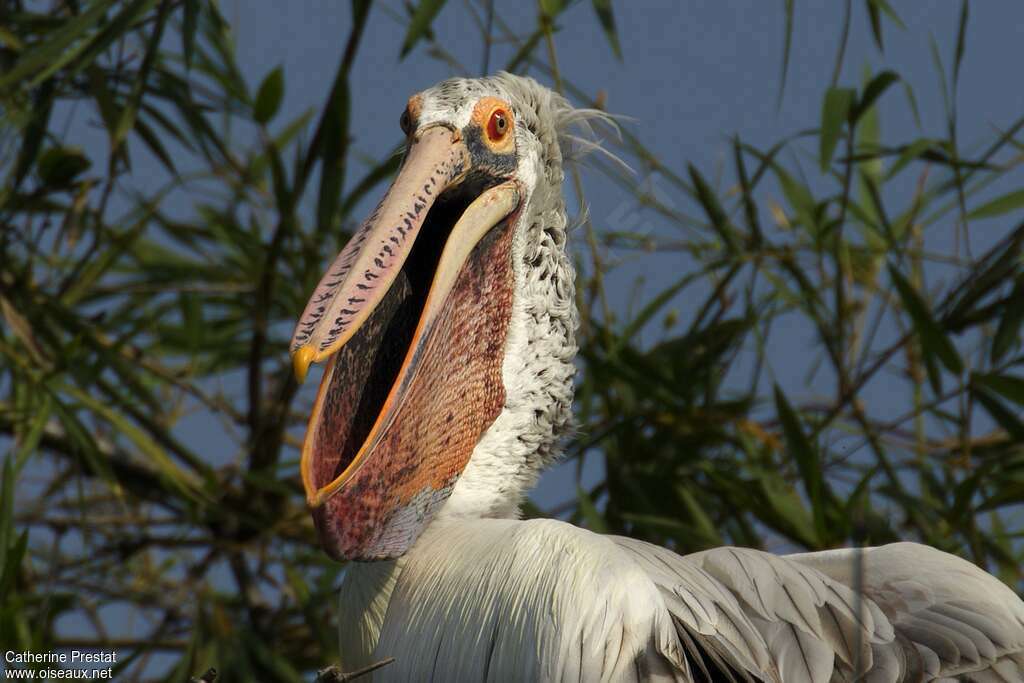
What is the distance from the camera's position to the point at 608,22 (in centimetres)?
356

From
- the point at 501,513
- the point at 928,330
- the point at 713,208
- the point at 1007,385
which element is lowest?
the point at 501,513

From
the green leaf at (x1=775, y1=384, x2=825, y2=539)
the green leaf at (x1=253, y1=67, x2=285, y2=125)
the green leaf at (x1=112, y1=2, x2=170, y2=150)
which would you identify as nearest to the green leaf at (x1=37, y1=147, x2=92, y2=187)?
the green leaf at (x1=112, y1=2, x2=170, y2=150)

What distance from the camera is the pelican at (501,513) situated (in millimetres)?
2457

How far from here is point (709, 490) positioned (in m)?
4.05

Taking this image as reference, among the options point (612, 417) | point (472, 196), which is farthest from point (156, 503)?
point (472, 196)

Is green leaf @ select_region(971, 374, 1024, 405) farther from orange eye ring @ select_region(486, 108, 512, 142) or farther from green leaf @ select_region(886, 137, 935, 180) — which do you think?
orange eye ring @ select_region(486, 108, 512, 142)

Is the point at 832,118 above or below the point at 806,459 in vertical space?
above

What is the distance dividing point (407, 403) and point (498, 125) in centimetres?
57

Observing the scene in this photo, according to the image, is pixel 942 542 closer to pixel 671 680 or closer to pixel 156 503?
pixel 671 680

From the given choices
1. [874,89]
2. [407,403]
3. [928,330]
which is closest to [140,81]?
[407,403]

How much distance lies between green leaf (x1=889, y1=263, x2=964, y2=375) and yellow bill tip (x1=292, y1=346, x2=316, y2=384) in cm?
146

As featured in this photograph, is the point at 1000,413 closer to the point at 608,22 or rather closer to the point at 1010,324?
the point at 1010,324

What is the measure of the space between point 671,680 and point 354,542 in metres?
0.64

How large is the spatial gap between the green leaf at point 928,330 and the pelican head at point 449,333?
788mm
